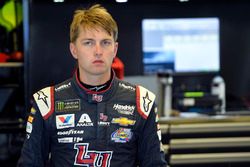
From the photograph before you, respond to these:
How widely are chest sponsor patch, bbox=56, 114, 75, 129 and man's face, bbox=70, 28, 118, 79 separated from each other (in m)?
0.15

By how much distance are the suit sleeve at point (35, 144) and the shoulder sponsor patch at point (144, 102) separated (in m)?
0.32

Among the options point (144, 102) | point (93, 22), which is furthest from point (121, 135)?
point (93, 22)

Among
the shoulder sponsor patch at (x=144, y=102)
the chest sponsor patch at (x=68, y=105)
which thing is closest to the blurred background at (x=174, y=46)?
the shoulder sponsor patch at (x=144, y=102)

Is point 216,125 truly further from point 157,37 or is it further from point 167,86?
point 157,37

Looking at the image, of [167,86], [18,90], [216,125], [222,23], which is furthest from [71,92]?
[222,23]

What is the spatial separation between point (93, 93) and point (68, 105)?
0.09 m

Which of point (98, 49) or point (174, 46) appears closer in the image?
point (98, 49)

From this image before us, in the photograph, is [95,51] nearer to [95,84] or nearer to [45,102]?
[95,84]

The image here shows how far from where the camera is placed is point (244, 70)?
409cm

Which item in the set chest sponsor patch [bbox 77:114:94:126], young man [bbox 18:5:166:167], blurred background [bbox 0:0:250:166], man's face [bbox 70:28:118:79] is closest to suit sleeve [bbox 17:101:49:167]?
young man [bbox 18:5:166:167]

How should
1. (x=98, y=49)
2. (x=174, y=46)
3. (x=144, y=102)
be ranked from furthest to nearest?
1. (x=174, y=46)
2. (x=144, y=102)
3. (x=98, y=49)

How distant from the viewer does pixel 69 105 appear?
1.66 metres

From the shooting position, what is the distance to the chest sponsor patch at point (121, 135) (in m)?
1.62

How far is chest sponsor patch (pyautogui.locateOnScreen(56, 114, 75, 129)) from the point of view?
164 cm
